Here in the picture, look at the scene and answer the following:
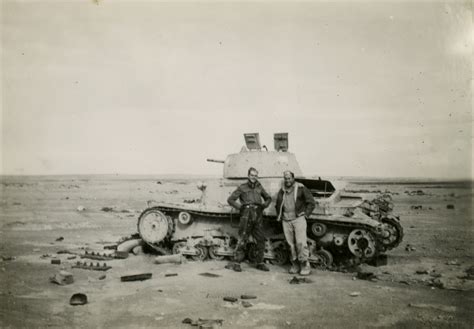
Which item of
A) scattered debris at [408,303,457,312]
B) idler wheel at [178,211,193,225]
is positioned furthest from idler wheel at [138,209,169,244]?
scattered debris at [408,303,457,312]

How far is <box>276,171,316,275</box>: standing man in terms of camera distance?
8.36 m

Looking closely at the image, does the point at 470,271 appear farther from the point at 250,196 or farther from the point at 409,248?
the point at 250,196

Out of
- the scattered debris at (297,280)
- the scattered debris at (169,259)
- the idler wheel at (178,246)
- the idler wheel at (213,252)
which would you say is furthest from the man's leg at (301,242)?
the idler wheel at (178,246)

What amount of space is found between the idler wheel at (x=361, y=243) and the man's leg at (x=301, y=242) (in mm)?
929

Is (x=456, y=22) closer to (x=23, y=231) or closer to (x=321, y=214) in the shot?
(x=321, y=214)

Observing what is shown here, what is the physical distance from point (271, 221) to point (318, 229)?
107 cm

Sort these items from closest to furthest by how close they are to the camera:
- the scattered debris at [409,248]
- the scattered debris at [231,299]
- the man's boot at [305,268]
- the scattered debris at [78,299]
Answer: the scattered debris at [78,299] < the scattered debris at [231,299] < the man's boot at [305,268] < the scattered debris at [409,248]

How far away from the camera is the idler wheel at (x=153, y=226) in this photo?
9867 millimetres

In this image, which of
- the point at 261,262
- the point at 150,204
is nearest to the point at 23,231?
the point at 150,204

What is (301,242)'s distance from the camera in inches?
329

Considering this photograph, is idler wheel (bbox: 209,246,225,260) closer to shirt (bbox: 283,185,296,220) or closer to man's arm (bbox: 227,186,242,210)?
man's arm (bbox: 227,186,242,210)

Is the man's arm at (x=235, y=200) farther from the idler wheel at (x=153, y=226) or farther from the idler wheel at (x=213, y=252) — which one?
the idler wheel at (x=153, y=226)

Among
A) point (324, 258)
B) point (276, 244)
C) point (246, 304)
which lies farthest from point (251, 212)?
point (246, 304)

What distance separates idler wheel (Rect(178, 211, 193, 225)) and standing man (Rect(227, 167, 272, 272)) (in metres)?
1.45
